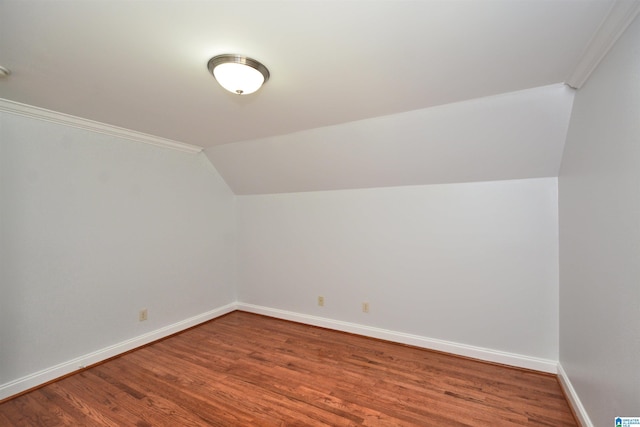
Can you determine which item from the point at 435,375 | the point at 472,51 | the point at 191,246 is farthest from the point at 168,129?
the point at 435,375

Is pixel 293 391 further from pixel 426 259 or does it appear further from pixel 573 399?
pixel 573 399

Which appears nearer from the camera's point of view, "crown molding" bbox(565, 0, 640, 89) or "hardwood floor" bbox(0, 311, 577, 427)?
"crown molding" bbox(565, 0, 640, 89)

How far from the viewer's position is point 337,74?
1774 mm

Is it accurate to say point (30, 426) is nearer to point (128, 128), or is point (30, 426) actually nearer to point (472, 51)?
point (128, 128)

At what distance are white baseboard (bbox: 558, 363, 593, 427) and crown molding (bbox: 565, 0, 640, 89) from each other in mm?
1998

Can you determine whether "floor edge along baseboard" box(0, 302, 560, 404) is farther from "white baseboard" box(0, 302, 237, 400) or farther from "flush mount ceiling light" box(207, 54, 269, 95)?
"flush mount ceiling light" box(207, 54, 269, 95)

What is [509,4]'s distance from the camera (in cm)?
119

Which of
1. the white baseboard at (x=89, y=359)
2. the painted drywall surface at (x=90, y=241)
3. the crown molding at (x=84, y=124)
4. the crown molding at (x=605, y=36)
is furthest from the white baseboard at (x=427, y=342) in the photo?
the crown molding at (x=84, y=124)

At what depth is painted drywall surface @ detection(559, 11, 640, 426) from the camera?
124 centimetres

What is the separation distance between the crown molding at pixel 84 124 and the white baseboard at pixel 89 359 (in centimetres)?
204

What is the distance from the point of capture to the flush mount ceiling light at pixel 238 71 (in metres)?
1.61

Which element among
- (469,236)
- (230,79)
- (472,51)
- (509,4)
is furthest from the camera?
(469,236)

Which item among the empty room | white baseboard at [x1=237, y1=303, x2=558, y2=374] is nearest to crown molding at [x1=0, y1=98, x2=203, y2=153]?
→ the empty room

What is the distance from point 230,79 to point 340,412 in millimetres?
2251
